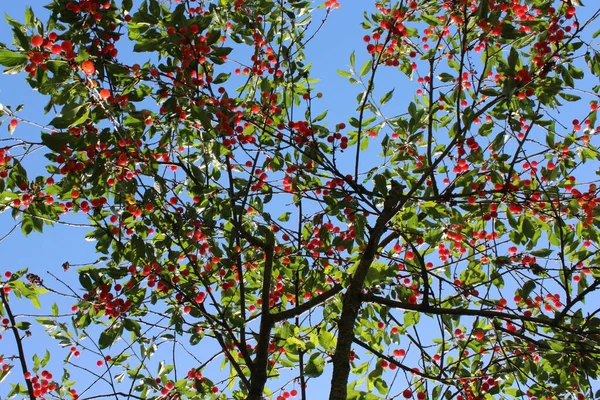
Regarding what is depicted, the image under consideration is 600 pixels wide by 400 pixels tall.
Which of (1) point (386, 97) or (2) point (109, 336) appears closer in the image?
(2) point (109, 336)

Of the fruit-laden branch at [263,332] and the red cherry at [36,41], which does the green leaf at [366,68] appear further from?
the red cherry at [36,41]

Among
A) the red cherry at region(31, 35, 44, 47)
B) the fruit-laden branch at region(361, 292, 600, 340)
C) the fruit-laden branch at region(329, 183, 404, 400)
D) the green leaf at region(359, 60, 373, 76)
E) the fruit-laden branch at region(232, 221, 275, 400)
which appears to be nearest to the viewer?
the red cherry at region(31, 35, 44, 47)

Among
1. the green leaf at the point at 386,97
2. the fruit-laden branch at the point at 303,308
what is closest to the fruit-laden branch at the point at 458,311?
the fruit-laden branch at the point at 303,308

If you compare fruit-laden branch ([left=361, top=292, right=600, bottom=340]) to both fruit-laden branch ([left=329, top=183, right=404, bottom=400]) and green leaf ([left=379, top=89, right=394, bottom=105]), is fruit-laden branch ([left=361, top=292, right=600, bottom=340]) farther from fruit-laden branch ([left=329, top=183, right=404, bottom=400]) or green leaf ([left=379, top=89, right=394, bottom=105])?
green leaf ([left=379, top=89, right=394, bottom=105])

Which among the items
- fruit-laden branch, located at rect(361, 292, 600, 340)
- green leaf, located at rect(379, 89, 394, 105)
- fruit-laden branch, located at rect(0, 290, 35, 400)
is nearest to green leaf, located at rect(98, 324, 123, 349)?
fruit-laden branch, located at rect(0, 290, 35, 400)

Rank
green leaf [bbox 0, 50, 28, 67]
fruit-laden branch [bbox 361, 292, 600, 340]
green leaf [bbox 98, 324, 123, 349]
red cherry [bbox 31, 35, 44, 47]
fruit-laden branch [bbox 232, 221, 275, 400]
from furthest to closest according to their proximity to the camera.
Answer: fruit-laden branch [bbox 232, 221, 275, 400]
green leaf [bbox 98, 324, 123, 349]
fruit-laden branch [bbox 361, 292, 600, 340]
red cherry [bbox 31, 35, 44, 47]
green leaf [bbox 0, 50, 28, 67]

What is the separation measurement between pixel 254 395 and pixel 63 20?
2938mm

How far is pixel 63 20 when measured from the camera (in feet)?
12.8

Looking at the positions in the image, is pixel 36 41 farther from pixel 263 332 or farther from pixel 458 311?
pixel 458 311

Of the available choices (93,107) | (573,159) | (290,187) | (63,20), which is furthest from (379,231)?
(63,20)

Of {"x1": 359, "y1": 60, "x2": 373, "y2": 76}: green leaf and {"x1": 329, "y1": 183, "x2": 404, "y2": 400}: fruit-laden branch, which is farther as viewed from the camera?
{"x1": 359, "y1": 60, "x2": 373, "y2": 76}: green leaf

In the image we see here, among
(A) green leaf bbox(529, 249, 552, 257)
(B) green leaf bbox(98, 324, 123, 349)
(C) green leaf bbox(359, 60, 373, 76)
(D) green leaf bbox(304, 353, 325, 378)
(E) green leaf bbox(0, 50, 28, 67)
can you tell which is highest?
(C) green leaf bbox(359, 60, 373, 76)

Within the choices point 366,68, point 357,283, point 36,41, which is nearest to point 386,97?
point 366,68

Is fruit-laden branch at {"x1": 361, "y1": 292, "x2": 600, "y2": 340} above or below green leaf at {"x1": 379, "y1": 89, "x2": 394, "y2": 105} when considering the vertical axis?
below
